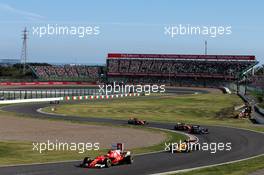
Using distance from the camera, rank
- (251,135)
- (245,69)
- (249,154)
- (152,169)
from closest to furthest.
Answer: (152,169) → (249,154) → (251,135) → (245,69)

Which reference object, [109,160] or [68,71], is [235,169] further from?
[68,71]

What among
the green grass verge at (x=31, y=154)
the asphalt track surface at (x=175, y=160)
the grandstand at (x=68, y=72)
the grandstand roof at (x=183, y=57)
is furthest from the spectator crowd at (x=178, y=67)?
the green grass verge at (x=31, y=154)

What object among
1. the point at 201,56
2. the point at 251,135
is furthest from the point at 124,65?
the point at 251,135

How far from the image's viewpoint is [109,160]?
2556cm

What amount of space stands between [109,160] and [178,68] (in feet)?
457

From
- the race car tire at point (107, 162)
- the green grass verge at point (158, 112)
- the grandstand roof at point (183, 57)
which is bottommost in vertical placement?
the green grass verge at point (158, 112)

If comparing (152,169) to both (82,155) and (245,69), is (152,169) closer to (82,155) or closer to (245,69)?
(82,155)

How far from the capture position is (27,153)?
29.9m

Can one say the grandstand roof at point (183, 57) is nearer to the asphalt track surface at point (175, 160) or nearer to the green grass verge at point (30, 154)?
the asphalt track surface at point (175, 160)

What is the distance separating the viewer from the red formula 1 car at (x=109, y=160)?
25094 mm

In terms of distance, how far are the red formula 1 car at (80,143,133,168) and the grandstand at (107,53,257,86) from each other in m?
124

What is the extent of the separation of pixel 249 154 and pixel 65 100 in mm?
55658

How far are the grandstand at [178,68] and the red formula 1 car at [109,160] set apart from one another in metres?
124

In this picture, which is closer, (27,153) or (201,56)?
(27,153)
